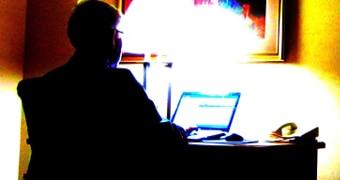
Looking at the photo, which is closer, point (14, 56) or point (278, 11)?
point (278, 11)

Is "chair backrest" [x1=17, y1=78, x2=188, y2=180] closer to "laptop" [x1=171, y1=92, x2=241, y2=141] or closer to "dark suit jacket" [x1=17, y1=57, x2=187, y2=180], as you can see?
"dark suit jacket" [x1=17, y1=57, x2=187, y2=180]

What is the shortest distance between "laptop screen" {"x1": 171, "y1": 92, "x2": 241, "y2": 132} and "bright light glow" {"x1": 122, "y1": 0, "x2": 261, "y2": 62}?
9.5 inches

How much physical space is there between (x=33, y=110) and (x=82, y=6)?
358mm

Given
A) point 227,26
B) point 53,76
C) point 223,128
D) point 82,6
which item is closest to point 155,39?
point 227,26

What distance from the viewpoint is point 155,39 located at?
79.7 inches

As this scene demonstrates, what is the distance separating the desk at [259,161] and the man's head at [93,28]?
0.44 metres

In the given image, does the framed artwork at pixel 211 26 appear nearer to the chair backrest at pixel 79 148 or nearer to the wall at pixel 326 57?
the wall at pixel 326 57

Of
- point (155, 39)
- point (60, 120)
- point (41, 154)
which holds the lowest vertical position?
point (41, 154)

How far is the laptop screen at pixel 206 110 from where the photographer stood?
1.93 meters

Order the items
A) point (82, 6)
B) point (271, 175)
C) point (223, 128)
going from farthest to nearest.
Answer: point (223, 128)
point (271, 175)
point (82, 6)

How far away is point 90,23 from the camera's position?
55.5 inches

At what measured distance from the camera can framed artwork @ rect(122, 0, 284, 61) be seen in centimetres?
203

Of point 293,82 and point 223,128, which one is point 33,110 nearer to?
point 223,128

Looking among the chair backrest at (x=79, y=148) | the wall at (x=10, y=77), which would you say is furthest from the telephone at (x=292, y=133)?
the wall at (x=10, y=77)
